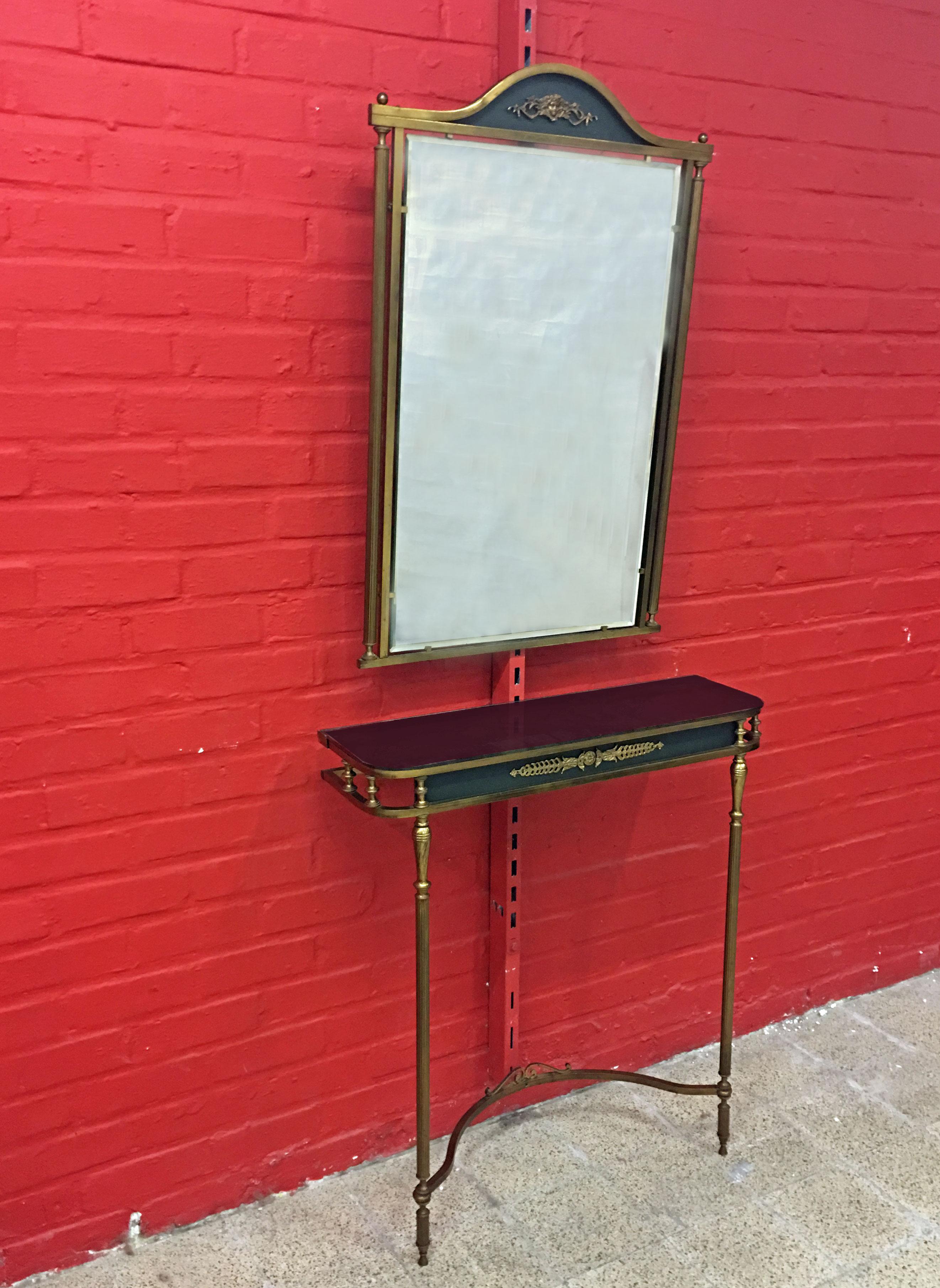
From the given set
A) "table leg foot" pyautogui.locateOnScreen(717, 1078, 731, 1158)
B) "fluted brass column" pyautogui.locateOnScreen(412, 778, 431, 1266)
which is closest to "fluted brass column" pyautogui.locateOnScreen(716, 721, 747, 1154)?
"table leg foot" pyautogui.locateOnScreen(717, 1078, 731, 1158)

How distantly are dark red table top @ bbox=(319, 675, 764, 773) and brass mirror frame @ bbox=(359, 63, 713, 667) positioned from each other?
104 mm

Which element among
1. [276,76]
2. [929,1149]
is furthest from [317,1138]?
[276,76]

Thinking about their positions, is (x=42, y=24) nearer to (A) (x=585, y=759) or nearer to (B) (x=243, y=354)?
(B) (x=243, y=354)

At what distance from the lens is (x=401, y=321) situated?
69.7 inches

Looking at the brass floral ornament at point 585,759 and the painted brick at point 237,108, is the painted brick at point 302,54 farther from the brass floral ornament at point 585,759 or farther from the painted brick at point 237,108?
the brass floral ornament at point 585,759

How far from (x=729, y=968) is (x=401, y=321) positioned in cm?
131

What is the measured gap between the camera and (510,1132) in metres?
2.26

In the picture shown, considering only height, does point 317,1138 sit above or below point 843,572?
below

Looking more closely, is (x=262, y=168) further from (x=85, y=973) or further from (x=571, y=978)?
(x=571, y=978)

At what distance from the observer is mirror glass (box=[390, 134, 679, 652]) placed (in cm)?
179

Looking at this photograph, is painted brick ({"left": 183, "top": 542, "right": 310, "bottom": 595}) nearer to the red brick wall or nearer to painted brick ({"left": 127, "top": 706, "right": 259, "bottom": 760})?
the red brick wall

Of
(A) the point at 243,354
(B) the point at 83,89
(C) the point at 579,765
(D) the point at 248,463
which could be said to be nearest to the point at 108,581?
(D) the point at 248,463

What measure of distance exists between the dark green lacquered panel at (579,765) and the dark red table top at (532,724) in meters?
0.02

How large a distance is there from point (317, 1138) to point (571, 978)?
58 centimetres
